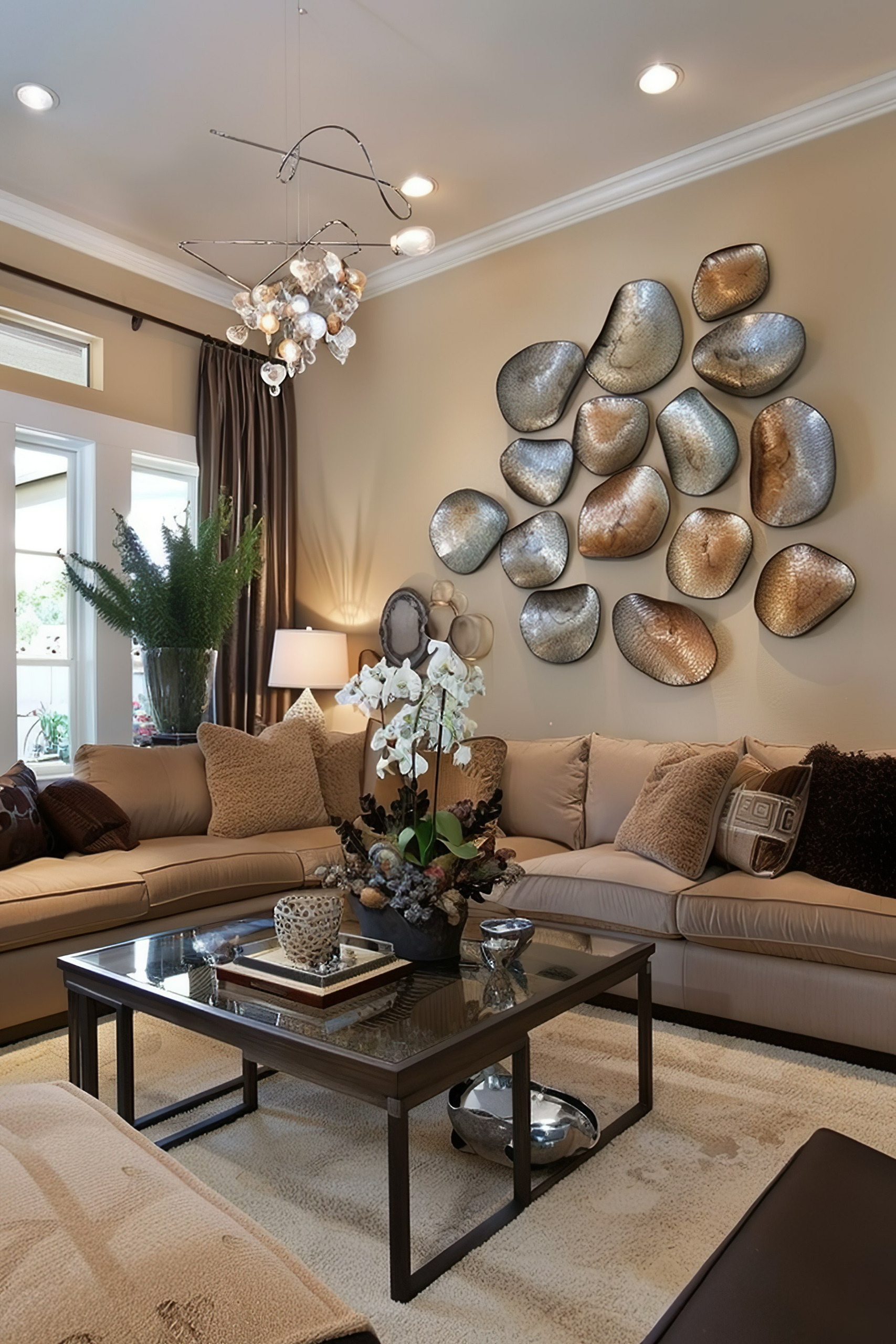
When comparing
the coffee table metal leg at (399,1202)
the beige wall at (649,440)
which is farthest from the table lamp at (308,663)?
the coffee table metal leg at (399,1202)

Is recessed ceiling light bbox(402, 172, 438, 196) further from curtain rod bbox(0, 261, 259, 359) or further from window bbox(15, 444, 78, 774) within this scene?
window bbox(15, 444, 78, 774)

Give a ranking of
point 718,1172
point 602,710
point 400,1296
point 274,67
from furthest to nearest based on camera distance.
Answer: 1. point 602,710
2. point 274,67
3. point 718,1172
4. point 400,1296

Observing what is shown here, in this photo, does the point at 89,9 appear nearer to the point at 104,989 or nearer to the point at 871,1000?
the point at 104,989

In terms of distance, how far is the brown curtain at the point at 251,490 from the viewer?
16.3 feet

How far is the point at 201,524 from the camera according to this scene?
4.50m

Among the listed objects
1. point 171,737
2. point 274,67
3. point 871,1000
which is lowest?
point 871,1000

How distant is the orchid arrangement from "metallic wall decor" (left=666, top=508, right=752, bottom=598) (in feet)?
6.07

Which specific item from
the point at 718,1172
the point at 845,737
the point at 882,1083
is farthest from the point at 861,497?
the point at 718,1172

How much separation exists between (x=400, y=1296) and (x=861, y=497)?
3.01 meters

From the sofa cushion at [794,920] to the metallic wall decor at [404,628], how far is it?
7.18 feet

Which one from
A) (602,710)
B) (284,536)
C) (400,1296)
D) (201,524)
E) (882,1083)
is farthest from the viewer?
(284,536)

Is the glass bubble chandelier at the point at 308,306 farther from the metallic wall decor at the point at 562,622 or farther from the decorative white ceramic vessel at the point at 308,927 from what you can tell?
the metallic wall decor at the point at 562,622

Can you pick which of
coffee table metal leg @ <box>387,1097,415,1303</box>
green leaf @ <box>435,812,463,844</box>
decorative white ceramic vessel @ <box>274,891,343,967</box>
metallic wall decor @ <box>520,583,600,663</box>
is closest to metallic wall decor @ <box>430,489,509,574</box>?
metallic wall decor @ <box>520,583,600,663</box>

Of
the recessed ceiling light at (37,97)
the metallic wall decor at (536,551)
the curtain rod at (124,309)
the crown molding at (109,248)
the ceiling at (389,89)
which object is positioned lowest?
the metallic wall decor at (536,551)
